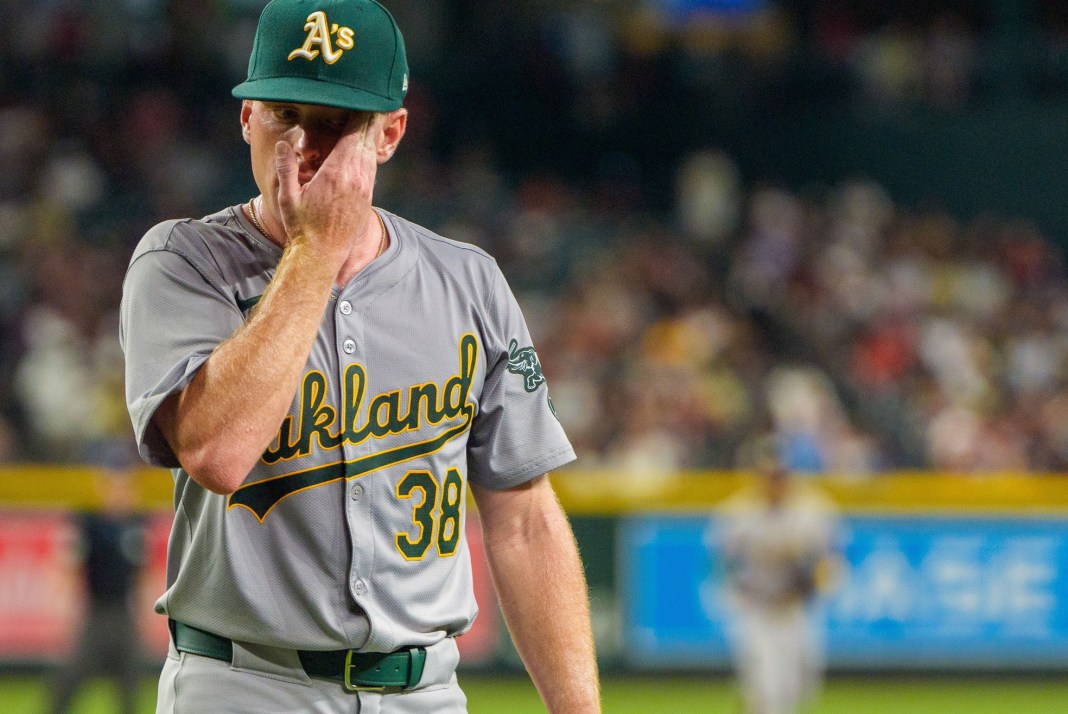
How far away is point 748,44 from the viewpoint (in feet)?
66.0

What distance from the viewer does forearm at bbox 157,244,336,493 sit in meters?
2.33

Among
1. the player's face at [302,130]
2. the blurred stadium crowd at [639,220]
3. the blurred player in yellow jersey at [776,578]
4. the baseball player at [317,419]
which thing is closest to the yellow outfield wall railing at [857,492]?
the blurred stadium crowd at [639,220]

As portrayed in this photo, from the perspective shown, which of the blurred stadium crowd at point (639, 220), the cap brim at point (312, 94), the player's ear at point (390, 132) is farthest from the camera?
the blurred stadium crowd at point (639, 220)

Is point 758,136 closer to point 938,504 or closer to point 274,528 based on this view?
point 938,504

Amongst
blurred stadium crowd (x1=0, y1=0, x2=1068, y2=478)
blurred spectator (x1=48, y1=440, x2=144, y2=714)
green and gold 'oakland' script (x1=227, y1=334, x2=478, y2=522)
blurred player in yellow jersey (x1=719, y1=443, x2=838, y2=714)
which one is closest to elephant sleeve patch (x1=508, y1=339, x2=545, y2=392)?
green and gold 'oakland' script (x1=227, y1=334, x2=478, y2=522)

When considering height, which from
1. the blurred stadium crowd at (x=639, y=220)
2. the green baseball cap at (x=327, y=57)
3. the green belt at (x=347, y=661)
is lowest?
the green belt at (x=347, y=661)

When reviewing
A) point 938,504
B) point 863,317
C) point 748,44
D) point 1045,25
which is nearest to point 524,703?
point 938,504

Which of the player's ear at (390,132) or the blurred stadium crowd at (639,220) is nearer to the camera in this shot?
the player's ear at (390,132)

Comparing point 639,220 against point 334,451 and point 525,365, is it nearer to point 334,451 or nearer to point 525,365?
point 525,365

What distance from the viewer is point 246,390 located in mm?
2328

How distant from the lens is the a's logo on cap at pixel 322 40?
249 cm

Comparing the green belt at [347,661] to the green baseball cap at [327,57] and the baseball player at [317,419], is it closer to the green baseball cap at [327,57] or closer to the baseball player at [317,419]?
the baseball player at [317,419]

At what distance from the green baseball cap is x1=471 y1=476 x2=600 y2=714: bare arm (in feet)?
2.51


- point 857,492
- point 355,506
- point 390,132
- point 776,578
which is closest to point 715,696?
point 857,492
